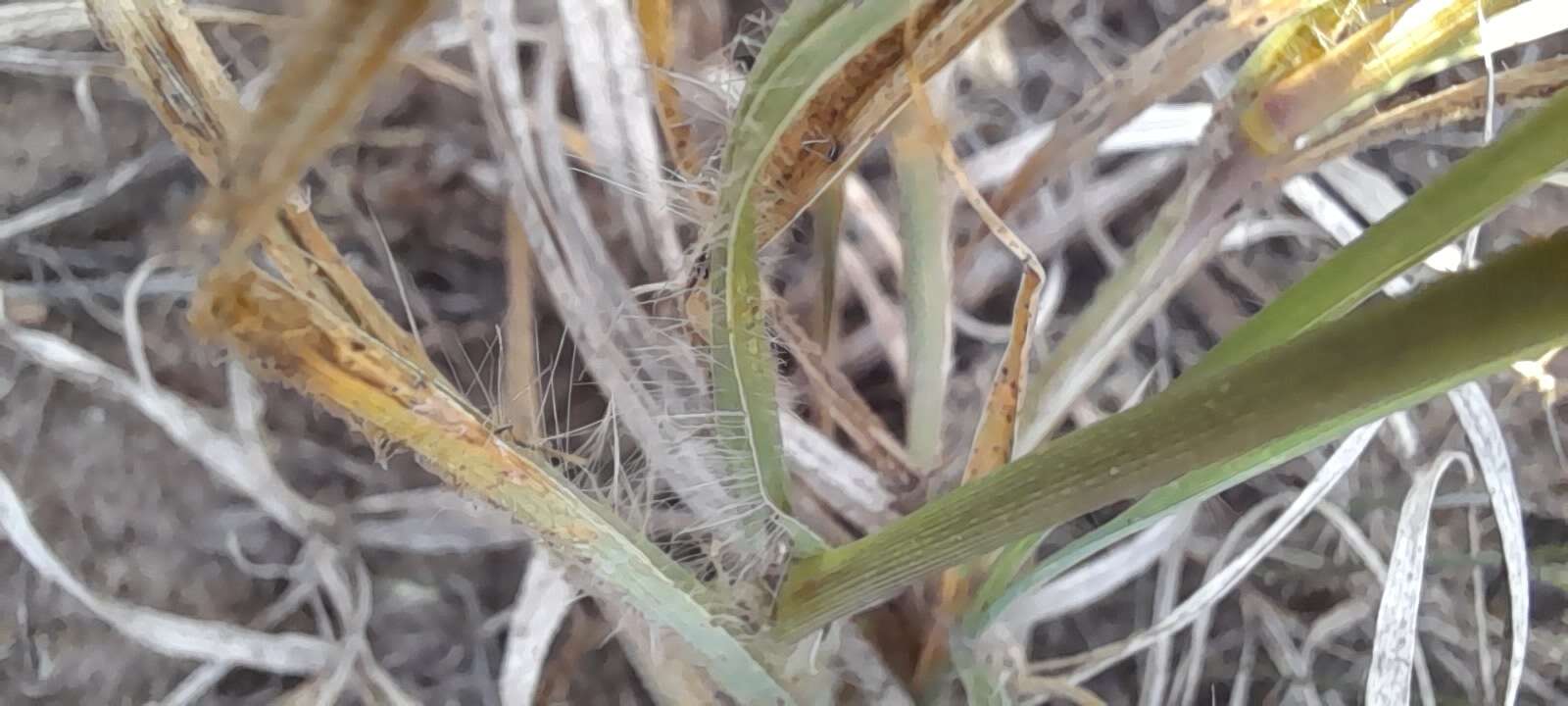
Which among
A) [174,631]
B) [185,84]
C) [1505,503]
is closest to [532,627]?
[174,631]

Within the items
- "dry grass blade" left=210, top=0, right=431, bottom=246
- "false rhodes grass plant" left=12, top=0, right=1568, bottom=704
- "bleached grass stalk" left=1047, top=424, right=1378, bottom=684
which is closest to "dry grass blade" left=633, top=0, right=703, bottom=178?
"false rhodes grass plant" left=12, top=0, right=1568, bottom=704

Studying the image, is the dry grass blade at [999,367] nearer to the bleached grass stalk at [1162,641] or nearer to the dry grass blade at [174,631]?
the bleached grass stalk at [1162,641]

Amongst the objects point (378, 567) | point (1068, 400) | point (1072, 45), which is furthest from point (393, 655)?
point (1072, 45)

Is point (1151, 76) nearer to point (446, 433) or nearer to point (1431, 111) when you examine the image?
point (1431, 111)

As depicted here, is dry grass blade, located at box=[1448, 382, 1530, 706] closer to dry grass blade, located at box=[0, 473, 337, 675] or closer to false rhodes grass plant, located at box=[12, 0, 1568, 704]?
false rhodes grass plant, located at box=[12, 0, 1568, 704]

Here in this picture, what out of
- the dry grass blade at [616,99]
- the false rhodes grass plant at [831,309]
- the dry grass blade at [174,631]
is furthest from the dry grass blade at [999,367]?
the dry grass blade at [174,631]
